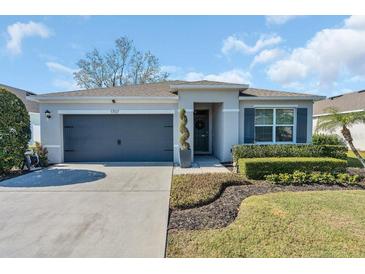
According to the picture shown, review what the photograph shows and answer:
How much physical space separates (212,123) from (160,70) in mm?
19289

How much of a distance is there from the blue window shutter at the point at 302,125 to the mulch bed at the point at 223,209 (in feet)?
13.3

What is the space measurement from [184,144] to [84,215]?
553 centimetres

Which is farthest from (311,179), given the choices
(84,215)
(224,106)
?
(84,215)

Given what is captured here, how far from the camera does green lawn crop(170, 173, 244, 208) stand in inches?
205

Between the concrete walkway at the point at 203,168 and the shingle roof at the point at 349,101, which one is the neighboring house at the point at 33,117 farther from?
the shingle roof at the point at 349,101

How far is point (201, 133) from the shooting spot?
13.3m

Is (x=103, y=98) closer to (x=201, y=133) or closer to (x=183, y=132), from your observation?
(x=183, y=132)

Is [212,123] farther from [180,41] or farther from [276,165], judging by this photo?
[276,165]

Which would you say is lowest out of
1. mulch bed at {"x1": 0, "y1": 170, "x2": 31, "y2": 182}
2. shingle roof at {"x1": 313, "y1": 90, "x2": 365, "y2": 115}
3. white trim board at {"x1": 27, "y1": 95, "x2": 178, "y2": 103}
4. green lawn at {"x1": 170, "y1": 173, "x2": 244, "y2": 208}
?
mulch bed at {"x1": 0, "y1": 170, "x2": 31, "y2": 182}

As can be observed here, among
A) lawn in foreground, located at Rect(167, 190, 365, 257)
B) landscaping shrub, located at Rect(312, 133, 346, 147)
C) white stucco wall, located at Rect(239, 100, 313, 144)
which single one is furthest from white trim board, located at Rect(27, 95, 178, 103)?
landscaping shrub, located at Rect(312, 133, 346, 147)

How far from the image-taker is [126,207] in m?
5.02

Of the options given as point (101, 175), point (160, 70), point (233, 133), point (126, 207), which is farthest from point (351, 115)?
point (160, 70)

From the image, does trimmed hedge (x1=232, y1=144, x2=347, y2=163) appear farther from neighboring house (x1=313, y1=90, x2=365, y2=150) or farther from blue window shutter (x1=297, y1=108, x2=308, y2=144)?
neighboring house (x1=313, y1=90, x2=365, y2=150)

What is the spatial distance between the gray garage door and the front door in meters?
2.83
